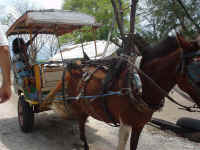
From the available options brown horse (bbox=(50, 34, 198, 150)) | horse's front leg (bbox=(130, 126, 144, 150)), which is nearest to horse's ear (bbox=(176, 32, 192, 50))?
brown horse (bbox=(50, 34, 198, 150))

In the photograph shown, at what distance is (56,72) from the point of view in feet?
13.5

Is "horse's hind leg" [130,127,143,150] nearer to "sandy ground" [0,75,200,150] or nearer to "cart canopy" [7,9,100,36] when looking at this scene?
"sandy ground" [0,75,200,150]

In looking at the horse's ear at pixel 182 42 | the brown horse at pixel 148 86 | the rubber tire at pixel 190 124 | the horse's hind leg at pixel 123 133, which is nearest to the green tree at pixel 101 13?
the rubber tire at pixel 190 124

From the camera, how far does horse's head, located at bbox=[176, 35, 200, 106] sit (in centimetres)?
187

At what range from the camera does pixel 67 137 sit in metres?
4.02

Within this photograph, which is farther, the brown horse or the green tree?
the green tree

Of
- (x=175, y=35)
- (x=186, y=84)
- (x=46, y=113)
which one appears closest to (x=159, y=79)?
(x=186, y=84)

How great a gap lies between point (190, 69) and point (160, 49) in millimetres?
436

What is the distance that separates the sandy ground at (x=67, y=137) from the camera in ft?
11.9

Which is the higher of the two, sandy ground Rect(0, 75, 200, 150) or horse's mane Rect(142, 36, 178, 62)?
horse's mane Rect(142, 36, 178, 62)

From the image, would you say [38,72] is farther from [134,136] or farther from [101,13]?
[101,13]

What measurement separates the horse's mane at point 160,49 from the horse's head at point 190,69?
0.13m

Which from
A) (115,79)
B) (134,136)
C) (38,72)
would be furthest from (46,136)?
(115,79)

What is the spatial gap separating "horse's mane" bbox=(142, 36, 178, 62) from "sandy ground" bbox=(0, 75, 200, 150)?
210 cm
